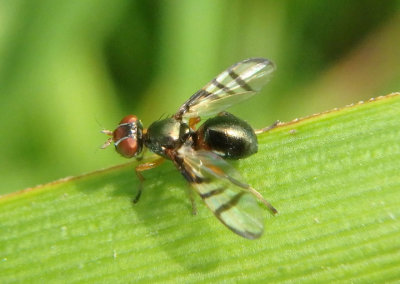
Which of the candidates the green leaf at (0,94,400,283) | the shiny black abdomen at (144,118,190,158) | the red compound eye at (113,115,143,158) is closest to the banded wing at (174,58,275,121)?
the shiny black abdomen at (144,118,190,158)

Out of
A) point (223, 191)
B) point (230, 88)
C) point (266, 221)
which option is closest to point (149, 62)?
point (230, 88)

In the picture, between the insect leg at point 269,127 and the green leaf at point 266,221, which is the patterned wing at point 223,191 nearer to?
the green leaf at point 266,221

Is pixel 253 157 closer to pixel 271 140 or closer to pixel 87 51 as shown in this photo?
pixel 271 140

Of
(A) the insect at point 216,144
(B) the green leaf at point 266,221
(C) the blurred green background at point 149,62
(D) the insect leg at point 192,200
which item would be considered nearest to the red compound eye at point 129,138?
(A) the insect at point 216,144

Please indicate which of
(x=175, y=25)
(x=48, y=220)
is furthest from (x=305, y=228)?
(x=175, y=25)

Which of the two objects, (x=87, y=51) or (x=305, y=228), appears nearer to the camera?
(x=305, y=228)

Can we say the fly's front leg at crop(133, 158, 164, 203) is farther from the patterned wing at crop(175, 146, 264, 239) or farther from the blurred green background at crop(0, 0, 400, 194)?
the blurred green background at crop(0, 0, 400, 194)
